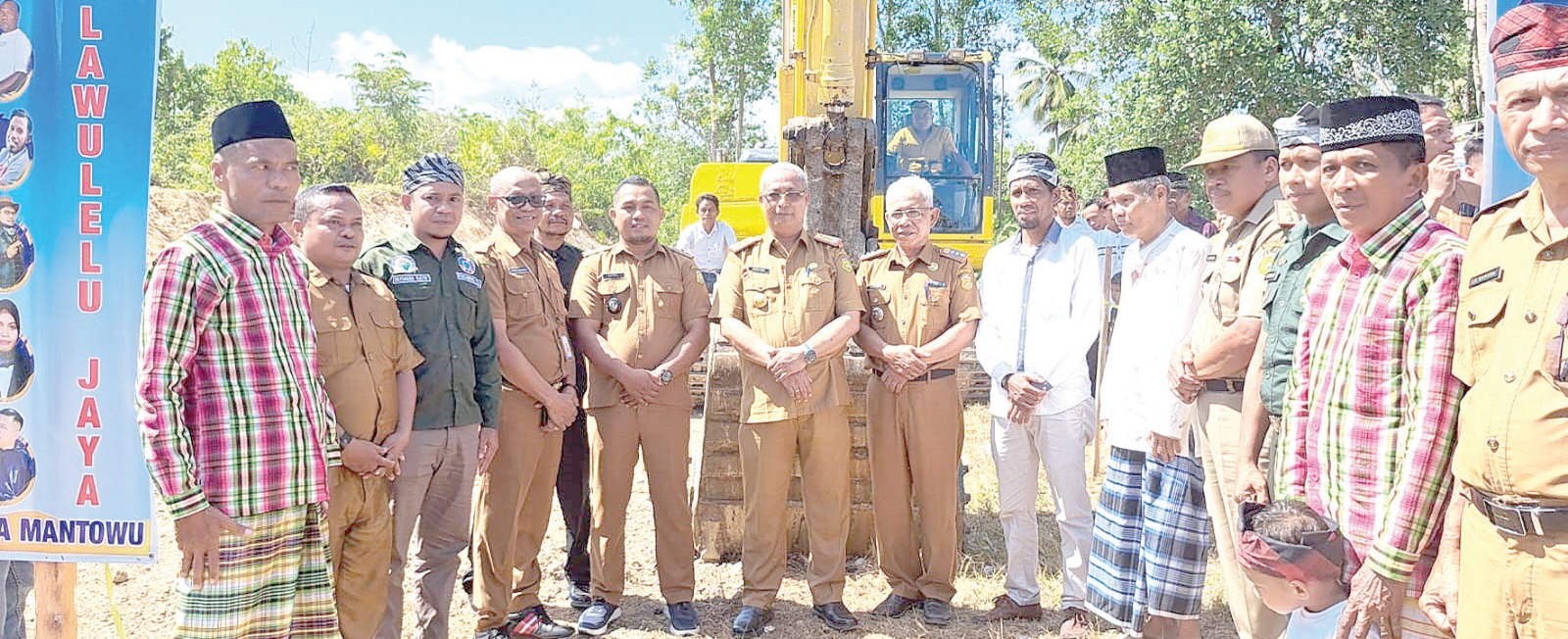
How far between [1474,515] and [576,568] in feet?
11.9

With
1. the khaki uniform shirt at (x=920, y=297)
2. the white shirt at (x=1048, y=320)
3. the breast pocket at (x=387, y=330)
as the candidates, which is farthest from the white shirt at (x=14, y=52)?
the white shirt at (x=1048, y=320)

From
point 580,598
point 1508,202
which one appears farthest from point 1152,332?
point 580,598

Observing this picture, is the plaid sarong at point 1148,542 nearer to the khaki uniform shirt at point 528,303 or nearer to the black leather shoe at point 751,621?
the black leather shoe at point 751,621

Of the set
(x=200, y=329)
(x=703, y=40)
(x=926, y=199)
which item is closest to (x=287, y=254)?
(x=200, y=329)

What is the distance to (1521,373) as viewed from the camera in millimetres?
1781

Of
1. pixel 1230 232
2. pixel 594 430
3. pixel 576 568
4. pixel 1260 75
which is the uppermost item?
pixel 1260 75

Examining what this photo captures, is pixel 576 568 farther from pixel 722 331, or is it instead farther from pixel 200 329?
pixel 200 329

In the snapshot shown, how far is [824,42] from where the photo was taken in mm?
6602

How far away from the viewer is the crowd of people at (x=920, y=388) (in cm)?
201

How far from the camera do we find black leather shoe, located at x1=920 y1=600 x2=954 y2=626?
4.24 m

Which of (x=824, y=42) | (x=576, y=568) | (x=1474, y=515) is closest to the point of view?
(x=1474, y=515)

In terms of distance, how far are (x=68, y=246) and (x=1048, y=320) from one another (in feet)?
11.5

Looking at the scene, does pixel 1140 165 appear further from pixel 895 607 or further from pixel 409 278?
pixel 409 278

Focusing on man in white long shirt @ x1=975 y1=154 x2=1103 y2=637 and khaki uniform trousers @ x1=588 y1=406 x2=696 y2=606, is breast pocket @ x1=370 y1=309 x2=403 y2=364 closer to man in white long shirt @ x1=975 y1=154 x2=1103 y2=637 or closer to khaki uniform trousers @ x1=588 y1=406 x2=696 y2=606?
khaki uniform trousers @ x1=588 y1=406 x2=696 y2=606
